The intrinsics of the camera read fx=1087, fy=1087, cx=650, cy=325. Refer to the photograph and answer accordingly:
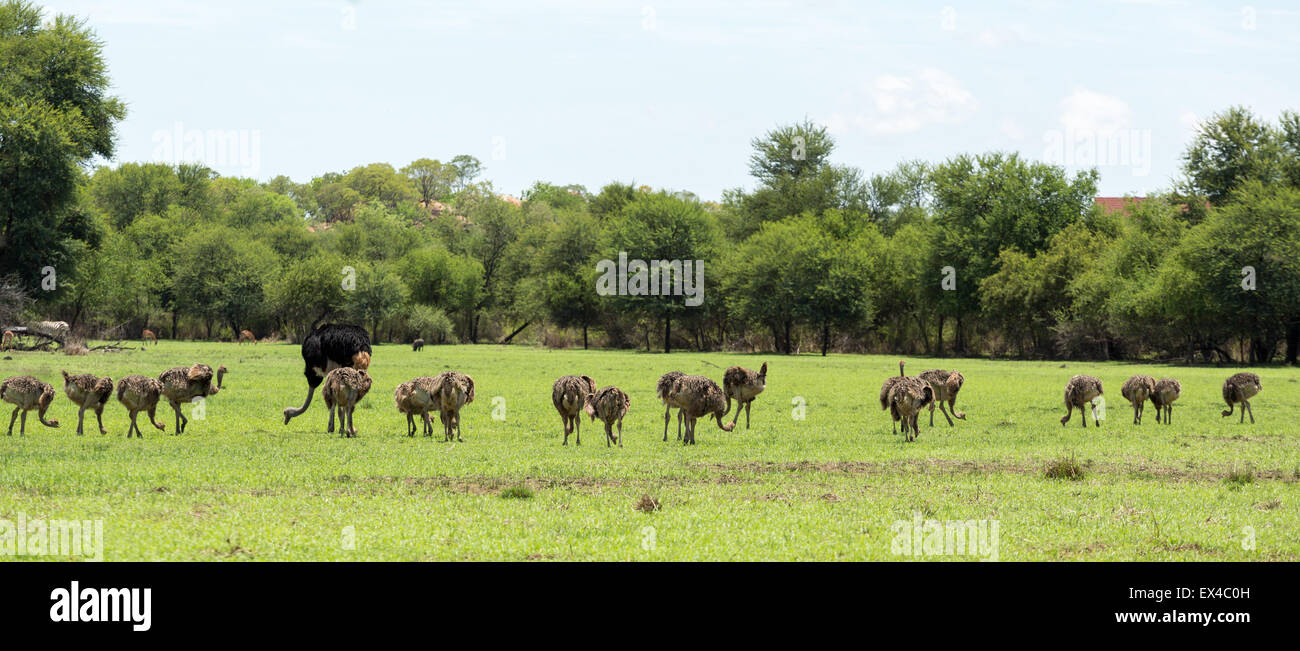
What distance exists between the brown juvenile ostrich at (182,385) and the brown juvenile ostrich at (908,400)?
43.6ft

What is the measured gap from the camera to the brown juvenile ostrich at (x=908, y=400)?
68.7 feet

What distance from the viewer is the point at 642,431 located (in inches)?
898

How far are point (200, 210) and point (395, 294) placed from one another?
38781mm

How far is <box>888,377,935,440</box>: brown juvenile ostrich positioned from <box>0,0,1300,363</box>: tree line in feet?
148

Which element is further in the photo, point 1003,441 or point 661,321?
point 661,321

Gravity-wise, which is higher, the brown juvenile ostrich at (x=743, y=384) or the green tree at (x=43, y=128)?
the green tree at (x=43, y=128)

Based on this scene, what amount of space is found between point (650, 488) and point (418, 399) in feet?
26.8

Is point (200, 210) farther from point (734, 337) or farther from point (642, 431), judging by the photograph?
point (642, 431)

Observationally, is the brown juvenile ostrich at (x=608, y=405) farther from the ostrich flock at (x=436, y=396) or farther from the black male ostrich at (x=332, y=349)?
the black male ostrich at (x=332, y=349)

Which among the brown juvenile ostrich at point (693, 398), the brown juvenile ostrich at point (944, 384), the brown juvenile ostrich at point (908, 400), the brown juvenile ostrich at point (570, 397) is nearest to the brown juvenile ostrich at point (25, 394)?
the brown juvenile ostrich at point (570, 397)

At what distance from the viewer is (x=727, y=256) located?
94250 mm

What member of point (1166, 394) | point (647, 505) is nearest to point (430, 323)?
point (1166, 394)
